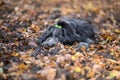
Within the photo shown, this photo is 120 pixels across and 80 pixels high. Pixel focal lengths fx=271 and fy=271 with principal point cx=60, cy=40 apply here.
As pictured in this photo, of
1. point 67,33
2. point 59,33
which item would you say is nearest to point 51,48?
point 59,33

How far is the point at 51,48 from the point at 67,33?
81 centimetres

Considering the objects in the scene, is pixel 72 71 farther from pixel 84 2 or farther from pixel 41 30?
pixel 84 2

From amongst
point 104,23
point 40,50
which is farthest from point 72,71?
point 104,23

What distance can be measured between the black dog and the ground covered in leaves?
0.25 m

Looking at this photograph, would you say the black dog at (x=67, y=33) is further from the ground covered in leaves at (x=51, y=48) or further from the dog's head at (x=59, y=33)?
the ground covered in leaves at (x=51, y=48)

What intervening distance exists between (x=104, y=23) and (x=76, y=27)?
97.1 inches

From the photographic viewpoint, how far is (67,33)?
6.78 m

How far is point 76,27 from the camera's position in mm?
6945

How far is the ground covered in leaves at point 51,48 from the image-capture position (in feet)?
15.8

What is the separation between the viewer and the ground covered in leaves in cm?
481

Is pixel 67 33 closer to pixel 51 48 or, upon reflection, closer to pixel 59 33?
pixel 59 33

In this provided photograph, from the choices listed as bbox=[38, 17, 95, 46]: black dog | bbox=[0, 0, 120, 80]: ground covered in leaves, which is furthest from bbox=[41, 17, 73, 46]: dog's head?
bbox=[0, 0, 120, 80]: ground covered in leaves

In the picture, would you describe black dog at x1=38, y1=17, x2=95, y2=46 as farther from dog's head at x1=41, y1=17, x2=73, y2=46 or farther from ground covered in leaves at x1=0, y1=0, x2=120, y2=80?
ground covered in leaves at x1=0, y1=0, x2=120, y2=80

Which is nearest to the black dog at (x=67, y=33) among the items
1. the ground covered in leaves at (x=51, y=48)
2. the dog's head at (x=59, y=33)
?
the dog's head at (x=59, y=33)
